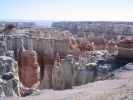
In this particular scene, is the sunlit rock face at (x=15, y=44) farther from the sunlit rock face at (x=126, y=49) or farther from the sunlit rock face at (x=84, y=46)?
the sunlit rock face at (x=126, y=49)

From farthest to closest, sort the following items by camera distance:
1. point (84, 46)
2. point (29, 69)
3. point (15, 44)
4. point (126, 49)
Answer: point (84, 46) < point (15, 44) < point (29, 69) < point (126, 49)

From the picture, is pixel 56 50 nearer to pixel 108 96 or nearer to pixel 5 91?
pixel 5 91

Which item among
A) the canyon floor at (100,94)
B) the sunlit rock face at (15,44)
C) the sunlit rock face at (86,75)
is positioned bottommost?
the sunlit rock face at (15,44)

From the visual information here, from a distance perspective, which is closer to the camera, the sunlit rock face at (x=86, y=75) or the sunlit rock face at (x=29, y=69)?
the sunlit rock face at (x=86, y=75)

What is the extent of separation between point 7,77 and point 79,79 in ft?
14.9

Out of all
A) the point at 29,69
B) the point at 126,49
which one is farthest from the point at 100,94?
the point at 29,69

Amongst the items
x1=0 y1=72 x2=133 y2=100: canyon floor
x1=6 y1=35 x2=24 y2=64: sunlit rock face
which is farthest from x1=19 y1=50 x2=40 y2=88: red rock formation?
x1=0 y1=72 x2=133 y2=100: canyon floor

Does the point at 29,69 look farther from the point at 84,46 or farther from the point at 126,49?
the point at 126,49

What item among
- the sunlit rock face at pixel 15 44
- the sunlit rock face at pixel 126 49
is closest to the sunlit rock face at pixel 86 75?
the sunlit rock face at pixel 126 49

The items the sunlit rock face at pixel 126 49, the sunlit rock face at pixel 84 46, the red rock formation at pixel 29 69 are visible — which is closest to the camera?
the sunlit rock face at pixel 126 49

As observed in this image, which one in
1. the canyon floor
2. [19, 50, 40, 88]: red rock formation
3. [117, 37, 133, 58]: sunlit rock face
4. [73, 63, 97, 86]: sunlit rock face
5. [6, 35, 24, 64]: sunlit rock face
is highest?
[117, 37, 133, 58]: sunlit rock face

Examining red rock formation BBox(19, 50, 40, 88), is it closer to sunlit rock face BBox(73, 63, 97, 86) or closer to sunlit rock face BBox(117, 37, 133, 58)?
sunlit rock face BBox(73, 63, 97, 86)

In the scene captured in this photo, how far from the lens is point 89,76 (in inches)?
703

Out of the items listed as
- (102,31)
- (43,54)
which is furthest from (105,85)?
(102,31)
